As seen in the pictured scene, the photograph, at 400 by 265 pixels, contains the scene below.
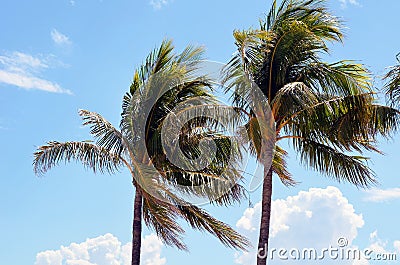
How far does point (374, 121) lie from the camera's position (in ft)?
49.5

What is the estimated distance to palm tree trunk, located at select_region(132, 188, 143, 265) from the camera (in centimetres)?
1667

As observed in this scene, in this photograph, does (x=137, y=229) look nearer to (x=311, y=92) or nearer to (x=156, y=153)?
(x=156, y=153)

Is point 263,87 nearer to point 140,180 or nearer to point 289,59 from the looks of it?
point 289,59

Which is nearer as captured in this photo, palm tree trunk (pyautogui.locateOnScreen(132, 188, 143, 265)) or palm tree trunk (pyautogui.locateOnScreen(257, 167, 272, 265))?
palm tree trunk (pyautogui.locateOnScreen(257, 167, 272, 265))

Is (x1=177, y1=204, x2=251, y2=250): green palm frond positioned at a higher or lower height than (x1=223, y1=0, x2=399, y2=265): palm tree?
lower

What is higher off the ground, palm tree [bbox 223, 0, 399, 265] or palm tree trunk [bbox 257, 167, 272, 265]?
palm tree [bbox 223, 0, 399, 265]

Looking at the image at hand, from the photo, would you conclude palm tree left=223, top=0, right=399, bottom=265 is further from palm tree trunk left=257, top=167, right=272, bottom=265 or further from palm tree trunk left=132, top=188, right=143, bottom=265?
palm tree trunk left=132, top=188, right=143, bottom=265

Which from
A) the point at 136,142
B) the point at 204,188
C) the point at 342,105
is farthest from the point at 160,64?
the point at 342,105

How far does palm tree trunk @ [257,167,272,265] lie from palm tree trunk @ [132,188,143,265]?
324cm

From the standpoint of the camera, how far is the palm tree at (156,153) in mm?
15906

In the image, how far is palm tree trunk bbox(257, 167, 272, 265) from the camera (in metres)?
14.6

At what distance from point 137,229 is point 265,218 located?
3.42 m

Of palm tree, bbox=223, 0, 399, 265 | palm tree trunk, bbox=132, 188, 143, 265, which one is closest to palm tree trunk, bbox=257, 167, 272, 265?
palm tree, bbox=223, 0, 399, 265

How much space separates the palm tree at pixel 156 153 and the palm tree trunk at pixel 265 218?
2.45ft
